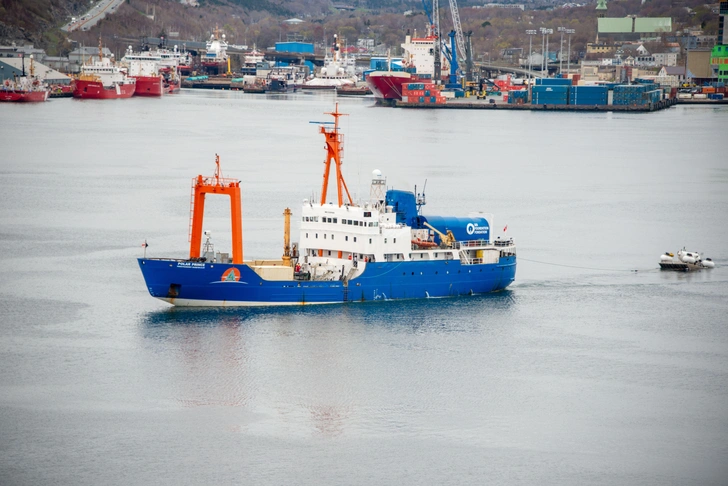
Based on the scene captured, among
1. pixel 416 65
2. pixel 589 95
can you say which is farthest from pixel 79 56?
pixel 589 95

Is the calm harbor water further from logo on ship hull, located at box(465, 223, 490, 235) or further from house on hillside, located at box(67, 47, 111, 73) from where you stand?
house on hillside, located at box(67, 47, 111, 73)

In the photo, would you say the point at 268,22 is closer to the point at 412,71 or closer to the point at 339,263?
the point at 412,71

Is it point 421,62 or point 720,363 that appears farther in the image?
point 421,62

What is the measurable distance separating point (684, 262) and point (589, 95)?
61136 mm

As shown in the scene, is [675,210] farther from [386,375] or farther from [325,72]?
[325,72]

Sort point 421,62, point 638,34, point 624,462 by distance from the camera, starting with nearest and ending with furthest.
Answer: point 624,462
point 421,62
point 638,34

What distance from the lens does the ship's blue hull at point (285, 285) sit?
21797mm

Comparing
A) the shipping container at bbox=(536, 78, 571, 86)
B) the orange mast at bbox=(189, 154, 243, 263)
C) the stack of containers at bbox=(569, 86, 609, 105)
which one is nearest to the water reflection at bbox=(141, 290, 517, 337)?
the orange mast at bbox=(189, 154, 243, 263)

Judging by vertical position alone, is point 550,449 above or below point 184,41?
below

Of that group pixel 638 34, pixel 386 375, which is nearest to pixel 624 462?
pixel 386 375

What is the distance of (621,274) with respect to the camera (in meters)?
26.6

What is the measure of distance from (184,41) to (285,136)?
78474 millimetres

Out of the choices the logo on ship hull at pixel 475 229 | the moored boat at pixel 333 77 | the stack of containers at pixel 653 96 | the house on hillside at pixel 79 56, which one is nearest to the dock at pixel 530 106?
the stack of containers at pixel 653 96

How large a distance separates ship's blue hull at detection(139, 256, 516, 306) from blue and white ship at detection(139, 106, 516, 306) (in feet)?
0.06
